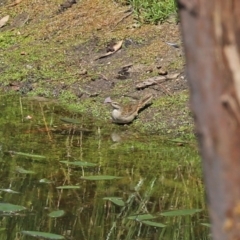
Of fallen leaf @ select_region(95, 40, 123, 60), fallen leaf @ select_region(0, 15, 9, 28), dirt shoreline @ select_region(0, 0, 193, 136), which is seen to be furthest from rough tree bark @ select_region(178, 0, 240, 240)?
fallen leaf @ select_region(0, 15, 9, 28)

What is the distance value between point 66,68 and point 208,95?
703 centimetres

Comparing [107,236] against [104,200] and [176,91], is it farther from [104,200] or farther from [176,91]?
[176,91]

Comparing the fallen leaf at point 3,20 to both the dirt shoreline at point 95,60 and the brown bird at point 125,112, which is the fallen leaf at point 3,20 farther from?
the brown bird at point 125,112

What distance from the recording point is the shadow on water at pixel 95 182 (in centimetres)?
446

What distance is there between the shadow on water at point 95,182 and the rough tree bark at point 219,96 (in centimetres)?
258

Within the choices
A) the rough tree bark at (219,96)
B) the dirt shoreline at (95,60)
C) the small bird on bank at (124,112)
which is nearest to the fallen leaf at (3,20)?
the dirt shoreline at (95,60)

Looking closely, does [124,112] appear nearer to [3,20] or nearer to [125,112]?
[125,112]

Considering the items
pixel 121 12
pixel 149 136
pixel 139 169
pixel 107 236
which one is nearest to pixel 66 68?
pixel 121 12

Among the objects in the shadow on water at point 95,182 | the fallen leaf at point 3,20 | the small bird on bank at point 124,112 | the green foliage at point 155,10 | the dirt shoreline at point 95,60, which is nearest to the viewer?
the shadow on water at point 95,182

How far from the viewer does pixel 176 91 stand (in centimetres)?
763

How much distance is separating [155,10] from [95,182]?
4.18m

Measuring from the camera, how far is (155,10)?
9.09m

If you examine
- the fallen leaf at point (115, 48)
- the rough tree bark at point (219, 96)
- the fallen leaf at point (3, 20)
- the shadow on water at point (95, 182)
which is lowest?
the fallen leaf at point (3, 20)

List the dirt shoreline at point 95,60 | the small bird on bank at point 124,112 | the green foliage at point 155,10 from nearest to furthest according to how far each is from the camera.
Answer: the small bird on bank at point 124,112 → the dirt shoreline at point 95,60 → the green foliage at point 155,10
